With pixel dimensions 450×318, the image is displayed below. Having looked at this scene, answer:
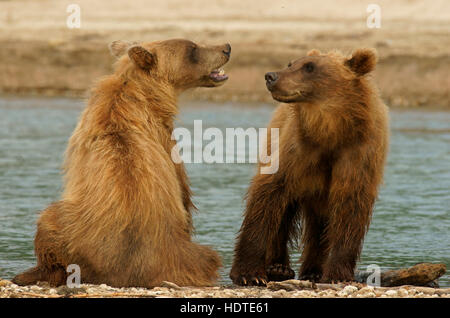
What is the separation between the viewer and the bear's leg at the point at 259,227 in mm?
7172

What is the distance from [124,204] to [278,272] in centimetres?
194

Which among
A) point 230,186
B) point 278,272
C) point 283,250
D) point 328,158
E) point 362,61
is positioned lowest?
point 278,272

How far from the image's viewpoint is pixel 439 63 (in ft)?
69.2

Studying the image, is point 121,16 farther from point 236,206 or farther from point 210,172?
point 236,206

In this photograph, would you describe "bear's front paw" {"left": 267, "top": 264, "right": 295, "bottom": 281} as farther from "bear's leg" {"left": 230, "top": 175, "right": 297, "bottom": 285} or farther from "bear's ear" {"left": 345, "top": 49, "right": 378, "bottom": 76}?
"bear's ear" {"left": 345, "top": 49, "right": 378, "bottom": 76}

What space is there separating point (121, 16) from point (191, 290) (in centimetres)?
2531

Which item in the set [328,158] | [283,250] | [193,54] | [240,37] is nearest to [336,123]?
[328,158]

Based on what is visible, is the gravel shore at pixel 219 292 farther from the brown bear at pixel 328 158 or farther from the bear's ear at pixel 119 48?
the bear's ear at pixel 119 48

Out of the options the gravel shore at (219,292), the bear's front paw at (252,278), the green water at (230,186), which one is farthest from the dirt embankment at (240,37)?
the gravel shore at (219,292)

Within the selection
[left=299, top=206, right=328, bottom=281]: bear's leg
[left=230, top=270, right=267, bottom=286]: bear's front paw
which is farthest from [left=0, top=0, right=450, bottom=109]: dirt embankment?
[left=230, top=270, right=267, bottom=286]: bear's front paw

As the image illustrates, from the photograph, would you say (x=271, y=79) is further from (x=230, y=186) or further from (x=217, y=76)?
(x=230, y=186)

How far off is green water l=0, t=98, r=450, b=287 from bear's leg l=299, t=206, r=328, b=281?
508mm

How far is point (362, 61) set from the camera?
22.4 feet
